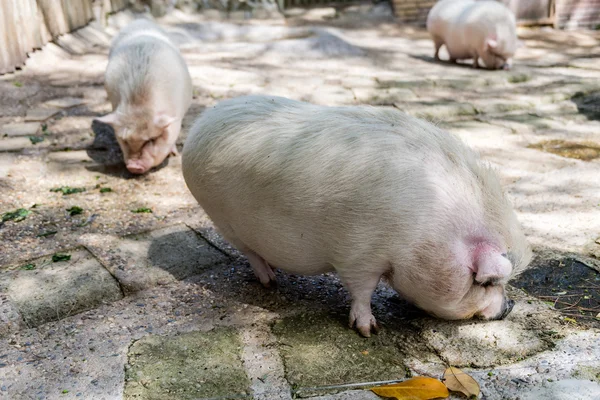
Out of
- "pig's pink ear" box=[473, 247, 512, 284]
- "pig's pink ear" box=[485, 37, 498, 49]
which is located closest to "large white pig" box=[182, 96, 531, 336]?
"pig's pink ear" box=[473, 247, 512, 284]

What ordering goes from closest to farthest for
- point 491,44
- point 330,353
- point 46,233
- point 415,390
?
point 415,390, point 330,353, point 46,233, point 491,44

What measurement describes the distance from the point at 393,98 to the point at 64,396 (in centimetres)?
511

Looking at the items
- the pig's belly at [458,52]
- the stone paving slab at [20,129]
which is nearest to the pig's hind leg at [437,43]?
the pig's belly at [458,52]

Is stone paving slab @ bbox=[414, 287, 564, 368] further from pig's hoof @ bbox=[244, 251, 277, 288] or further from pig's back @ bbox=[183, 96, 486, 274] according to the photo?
pig's hoof @ bbox=[244, 251, 277, 288]

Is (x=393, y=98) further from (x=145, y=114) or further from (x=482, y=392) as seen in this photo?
(x=482, y=392)

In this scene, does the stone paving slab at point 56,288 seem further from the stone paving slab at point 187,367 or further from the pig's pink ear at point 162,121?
the pig's pink ear at point 162,121

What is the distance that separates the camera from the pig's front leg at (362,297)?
2.64 m

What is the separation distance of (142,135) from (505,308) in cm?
309

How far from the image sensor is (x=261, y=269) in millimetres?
3148

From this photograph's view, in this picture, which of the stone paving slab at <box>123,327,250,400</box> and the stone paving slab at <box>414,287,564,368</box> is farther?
the stone paving slab at <box>414,287,564,368</box>

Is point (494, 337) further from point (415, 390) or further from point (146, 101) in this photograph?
point (146, 101)

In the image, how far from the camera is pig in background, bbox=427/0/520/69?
8.48 m

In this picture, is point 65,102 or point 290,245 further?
point 65,102

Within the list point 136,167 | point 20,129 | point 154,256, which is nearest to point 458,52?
point 136,167
